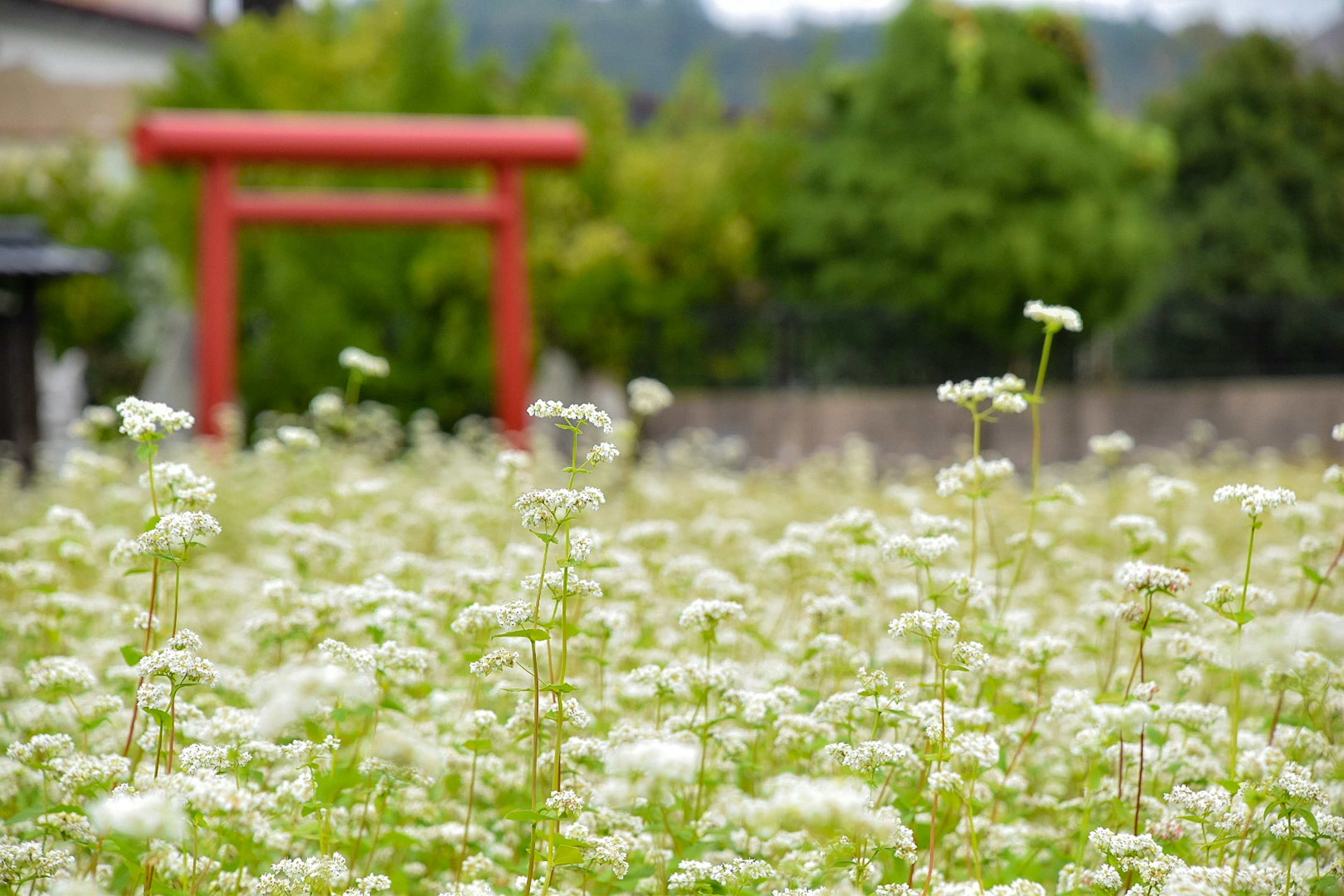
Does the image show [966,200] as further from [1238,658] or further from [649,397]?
[1238,658]

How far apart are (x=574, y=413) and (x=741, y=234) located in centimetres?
1287

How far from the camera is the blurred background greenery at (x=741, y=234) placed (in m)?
12.2

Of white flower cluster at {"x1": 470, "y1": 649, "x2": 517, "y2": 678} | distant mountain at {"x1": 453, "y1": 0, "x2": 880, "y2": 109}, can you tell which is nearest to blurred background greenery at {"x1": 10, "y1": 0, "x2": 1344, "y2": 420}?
white flower cluster at {"x1": 470, "y1": 649, "x2": 517, "y2": 678}

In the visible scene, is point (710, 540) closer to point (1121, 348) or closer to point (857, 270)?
point (857, 270)

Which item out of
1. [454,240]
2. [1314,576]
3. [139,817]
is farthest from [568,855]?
[454,240]

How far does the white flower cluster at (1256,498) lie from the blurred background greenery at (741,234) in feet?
33.8

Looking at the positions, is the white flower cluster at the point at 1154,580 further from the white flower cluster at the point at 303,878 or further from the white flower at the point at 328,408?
the white flower at the point at 328,408

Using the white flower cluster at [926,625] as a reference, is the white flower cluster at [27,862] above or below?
below

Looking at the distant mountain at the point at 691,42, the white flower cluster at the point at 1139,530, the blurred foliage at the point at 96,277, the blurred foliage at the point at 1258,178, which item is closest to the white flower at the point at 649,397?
the white flower cluster at the point at 1139,530

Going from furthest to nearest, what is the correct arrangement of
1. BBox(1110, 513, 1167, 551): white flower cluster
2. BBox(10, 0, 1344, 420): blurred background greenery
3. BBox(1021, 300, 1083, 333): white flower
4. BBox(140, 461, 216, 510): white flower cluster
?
BBox(10, 0, 1344, 420): blurred background greenery < BBox(1110, 513, 1167, 551): white flower cluster < BBox(1021, 300, 1083, 333): white flower < BBox(140, 461, 216, 510): white flower cluster

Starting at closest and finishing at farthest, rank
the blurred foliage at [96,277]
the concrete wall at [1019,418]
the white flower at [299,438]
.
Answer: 1. the white flower at [299,438]
2. the concrete wall at [1019,418]
3. the blurred foliage at [96,277]

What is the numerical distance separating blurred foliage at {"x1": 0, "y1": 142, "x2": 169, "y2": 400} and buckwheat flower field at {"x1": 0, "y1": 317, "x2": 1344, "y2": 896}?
15.8m

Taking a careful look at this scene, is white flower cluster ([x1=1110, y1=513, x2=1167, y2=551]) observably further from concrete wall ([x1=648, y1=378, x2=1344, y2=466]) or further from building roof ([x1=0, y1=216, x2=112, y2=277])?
concrete wall ([x1=648, y1=378, x2=1344, y2=466])

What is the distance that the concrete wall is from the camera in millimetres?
13328
